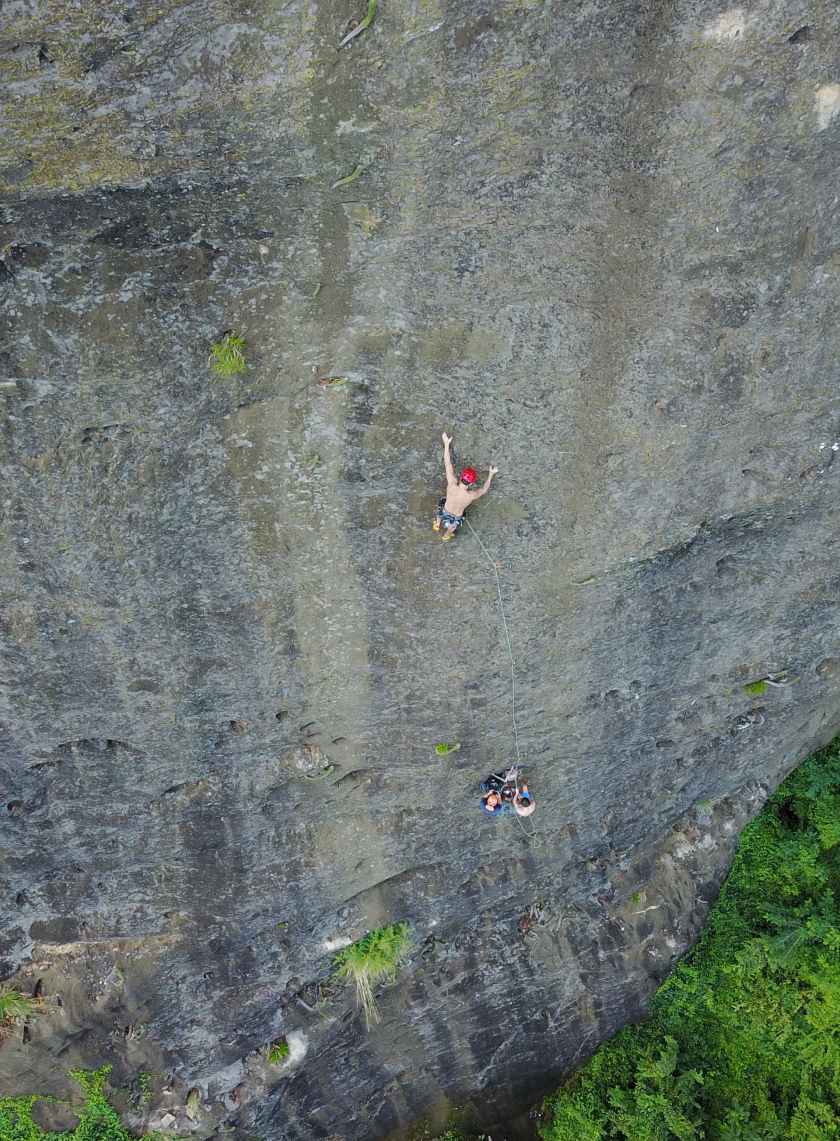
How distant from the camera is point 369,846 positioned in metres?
7.24

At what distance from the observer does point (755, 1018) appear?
8742 millimetres

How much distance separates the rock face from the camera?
4387mm

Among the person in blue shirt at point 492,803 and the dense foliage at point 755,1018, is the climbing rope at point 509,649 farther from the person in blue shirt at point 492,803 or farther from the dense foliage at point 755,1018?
the dense foliage at point 755,1018

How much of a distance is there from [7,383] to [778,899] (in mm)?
9160

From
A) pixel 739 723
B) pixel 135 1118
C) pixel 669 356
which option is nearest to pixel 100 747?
pixel 135 1118

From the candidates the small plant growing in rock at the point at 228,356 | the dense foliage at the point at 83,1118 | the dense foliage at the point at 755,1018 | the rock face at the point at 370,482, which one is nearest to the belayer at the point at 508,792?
the rock face at the point at 370,482

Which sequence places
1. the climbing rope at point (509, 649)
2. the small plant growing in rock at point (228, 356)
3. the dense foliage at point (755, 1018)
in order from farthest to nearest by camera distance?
the dense foliage at point (755, 1018)
the climbing rope at point (509, 649)
the small plant growing in rock at point (228, 356)

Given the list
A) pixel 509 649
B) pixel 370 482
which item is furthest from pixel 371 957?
pixel 370 482

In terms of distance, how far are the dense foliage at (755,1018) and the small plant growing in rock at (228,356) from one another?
761 centimetres

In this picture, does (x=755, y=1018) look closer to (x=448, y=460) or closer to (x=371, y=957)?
(x=371, y=957)

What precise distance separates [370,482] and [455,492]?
2.07 feet

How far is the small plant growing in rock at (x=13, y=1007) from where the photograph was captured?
6855 millimetres

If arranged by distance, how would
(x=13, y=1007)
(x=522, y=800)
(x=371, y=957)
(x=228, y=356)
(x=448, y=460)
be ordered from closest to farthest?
1. (x=228, y=356)
2. (x=448, y=460)
3. (x=13, y=1007)
4. (x=522, y=800)
5. (x=371, y=957)

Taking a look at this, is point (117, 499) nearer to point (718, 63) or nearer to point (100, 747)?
point (100, 747)
